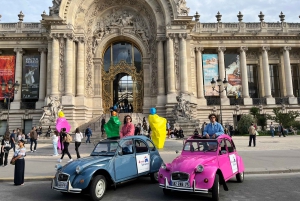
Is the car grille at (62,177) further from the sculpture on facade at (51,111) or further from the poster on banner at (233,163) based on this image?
the sculpture on facade at (51,111)

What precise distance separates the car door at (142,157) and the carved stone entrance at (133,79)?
23485mm

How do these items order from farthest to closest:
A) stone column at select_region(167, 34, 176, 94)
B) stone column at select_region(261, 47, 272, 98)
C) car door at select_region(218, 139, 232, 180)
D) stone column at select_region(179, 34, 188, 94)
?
stone column at select_region(261, 47, 272, 98), stone column at select_region(167, 34, 176, 94), stone column at select_region(179, 34, 188, 94), car door at select_region(218, 139, 232, 180)

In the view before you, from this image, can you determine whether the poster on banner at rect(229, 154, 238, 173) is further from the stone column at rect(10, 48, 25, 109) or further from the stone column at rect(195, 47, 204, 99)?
the stone column at rect(10, 48, 25, 109)

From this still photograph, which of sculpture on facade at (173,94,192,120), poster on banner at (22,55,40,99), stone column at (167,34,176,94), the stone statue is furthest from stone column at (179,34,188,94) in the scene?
poster on banner at (22,55,40,99)

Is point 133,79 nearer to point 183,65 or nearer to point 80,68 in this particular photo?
point 80,68

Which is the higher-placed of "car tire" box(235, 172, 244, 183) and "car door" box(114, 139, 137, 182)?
"car door" box(114, 139, 137, 182)

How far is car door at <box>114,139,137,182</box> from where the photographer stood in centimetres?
692

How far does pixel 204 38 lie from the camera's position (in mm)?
34812

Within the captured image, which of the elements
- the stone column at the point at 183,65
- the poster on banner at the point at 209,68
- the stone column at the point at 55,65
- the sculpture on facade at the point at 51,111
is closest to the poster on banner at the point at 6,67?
the stone column at the point at 55,65

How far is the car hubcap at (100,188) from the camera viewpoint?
20.3ft

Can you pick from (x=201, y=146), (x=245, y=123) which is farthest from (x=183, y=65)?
(x=201, y=146)

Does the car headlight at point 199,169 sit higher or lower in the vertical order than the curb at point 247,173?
higher

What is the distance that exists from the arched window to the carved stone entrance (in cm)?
48

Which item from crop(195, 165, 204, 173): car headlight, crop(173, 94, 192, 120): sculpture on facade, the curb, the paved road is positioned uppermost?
crop(173, 94, 192, 120): sculpture on facade
